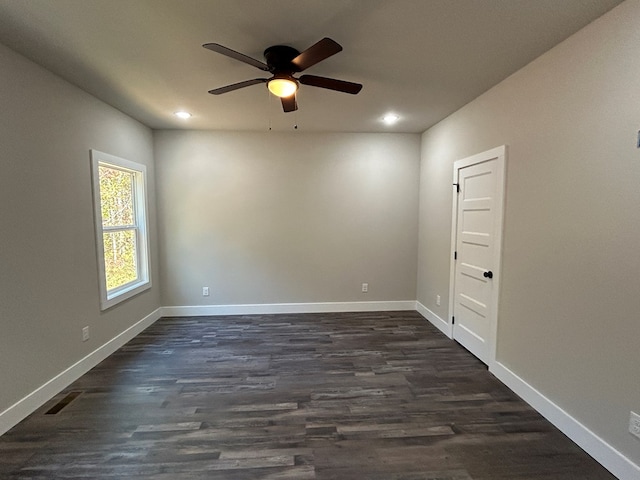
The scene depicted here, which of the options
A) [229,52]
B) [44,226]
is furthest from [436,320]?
[44,226]

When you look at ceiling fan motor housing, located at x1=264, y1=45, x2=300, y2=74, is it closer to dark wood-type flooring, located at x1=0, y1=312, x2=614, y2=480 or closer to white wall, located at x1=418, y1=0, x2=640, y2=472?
white wall, located at x1=418, y1=0, x2=640, y2=472

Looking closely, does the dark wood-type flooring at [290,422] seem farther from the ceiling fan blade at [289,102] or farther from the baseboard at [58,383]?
the ceiling fan blade at [289,102]

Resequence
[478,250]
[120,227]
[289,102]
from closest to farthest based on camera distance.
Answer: [289,102], [478,250], [120,227]

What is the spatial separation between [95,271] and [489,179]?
3.90m

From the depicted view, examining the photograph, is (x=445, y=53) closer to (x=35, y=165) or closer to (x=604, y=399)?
(x=604, y=399)

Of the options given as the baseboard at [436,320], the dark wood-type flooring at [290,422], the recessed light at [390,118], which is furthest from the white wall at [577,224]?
the recessed light at [390,118]

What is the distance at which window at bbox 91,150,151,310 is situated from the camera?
302 cm

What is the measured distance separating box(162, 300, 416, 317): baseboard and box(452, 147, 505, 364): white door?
1182mm

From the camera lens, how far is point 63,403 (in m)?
2.33

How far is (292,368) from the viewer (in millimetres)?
2873

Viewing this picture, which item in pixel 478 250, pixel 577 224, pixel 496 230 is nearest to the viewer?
pixel 577 224

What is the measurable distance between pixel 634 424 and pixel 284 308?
142 inches

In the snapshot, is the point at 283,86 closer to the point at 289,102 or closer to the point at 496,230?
the point at 289,102

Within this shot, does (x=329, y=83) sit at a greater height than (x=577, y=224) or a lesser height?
greater
